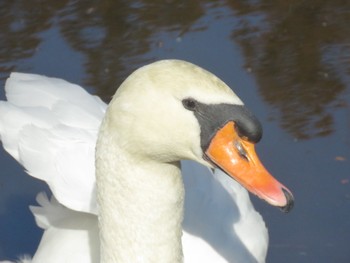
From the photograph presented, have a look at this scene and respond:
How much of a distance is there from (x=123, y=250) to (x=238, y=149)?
567 mm

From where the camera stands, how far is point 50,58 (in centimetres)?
587

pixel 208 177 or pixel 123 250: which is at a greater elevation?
pixel 123 250

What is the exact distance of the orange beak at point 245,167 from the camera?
266 centimetres

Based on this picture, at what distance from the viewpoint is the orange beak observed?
8.71ft

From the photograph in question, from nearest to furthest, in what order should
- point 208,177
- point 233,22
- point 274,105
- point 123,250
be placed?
point 123,250
point 208,177
point 274,105
point 233,22

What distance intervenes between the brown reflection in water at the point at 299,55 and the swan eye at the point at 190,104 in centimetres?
250

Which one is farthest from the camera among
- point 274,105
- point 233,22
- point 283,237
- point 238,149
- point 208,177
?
point 233,22

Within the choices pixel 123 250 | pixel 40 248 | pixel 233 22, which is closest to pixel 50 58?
pixel 233 22

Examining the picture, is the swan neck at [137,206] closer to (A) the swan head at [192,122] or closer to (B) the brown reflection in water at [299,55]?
(A) the swan head at [192,122]

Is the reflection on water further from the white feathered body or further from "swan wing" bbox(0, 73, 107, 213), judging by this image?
"swan wing" bbox(0, 73, 107, 213)

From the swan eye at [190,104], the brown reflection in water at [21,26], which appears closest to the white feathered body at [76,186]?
the swan eye at [190,104]

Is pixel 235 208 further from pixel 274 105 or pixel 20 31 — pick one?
pixel 20 31

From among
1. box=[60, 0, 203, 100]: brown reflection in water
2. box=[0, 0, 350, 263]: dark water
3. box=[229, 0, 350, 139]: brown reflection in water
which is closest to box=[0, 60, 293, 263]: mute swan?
box=[0, 0, 350, 263]: dark water

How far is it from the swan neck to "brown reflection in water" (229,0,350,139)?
218 cm
